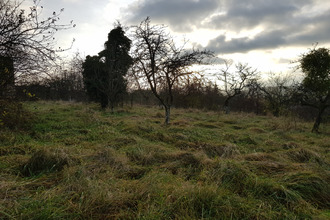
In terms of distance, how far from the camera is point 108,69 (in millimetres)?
15477

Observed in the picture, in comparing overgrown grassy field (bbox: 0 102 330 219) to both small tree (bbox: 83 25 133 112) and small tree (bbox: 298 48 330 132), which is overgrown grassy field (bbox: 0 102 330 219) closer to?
small tree (bbox: 298 48 330 132)

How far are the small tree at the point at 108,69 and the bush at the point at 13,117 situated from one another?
27.4ft

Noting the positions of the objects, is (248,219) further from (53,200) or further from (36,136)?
(36,136)

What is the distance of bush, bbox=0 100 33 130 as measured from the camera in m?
5.26

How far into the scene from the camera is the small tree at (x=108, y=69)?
1566 cm

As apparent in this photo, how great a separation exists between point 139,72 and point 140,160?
635 cm

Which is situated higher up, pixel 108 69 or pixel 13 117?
pixel 108 69

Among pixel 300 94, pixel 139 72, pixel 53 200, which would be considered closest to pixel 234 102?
pixel 300 94

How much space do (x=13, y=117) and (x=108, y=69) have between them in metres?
10.3

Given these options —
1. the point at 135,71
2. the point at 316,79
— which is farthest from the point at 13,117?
the point at 316,79

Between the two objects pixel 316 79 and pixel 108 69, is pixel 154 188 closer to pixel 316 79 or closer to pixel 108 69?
pixel 316 79

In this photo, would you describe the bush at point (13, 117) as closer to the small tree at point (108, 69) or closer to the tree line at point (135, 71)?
the tree line at point (135, 71)

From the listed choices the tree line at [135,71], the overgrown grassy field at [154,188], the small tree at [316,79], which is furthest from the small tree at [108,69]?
the small tree at [316,79]

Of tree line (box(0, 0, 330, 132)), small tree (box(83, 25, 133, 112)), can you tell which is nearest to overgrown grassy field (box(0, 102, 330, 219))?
tree line (box(0, 0, 330, 132))
